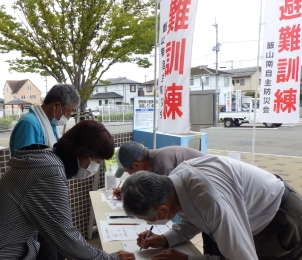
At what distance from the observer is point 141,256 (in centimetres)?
148

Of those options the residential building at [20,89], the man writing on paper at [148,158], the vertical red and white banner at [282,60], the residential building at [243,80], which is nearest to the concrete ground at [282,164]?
the residential building at [20,89]

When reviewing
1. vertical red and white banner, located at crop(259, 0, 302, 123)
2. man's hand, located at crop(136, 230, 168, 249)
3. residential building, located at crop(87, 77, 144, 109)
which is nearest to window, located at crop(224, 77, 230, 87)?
residential building, located at crop(87, 77, 144, 109)

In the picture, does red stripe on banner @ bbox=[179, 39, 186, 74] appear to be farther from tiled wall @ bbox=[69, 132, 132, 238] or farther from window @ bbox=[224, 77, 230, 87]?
window @ bbox=[224, 77, 230, 87]

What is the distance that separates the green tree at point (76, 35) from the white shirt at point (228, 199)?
13.2 feet

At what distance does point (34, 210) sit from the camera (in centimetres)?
106

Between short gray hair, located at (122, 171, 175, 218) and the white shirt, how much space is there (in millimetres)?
50

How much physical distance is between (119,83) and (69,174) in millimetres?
15799

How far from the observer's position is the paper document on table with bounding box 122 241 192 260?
4.85ft

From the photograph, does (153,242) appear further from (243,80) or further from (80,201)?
(243,80)

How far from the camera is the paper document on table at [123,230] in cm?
169

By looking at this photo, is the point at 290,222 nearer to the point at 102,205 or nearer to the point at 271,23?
the point at 102,205

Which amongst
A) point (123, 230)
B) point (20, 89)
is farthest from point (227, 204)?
point (20, 89)

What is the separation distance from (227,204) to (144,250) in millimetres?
694

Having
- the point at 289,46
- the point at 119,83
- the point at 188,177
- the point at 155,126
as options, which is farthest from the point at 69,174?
the point at 119,83
